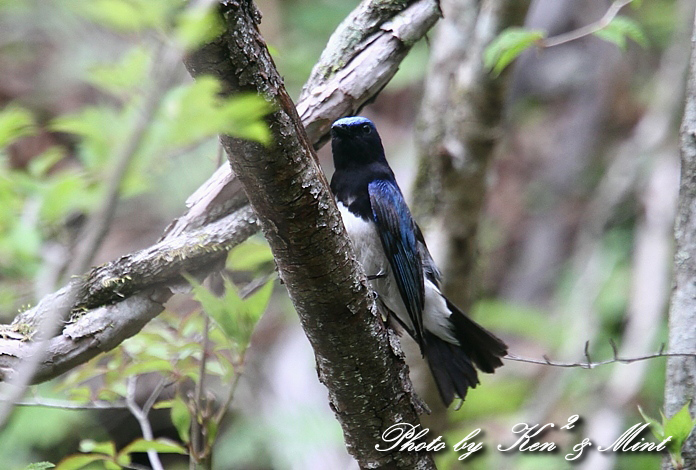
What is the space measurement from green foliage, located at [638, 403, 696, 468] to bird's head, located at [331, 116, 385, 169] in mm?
2073

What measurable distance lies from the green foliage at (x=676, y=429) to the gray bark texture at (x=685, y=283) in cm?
22

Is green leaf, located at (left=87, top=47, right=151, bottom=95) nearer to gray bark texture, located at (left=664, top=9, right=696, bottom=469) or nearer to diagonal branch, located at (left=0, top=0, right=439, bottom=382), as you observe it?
diagonal branch, located at (left=0, top=0, right=439, bottom=382)

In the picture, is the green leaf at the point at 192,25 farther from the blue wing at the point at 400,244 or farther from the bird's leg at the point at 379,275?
the bird's leg at the point at 379,275

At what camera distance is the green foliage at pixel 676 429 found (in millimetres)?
2248

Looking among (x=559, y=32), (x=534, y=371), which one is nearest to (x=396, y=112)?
(x=559, y=32)

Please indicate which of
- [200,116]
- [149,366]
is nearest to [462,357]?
[149,366]

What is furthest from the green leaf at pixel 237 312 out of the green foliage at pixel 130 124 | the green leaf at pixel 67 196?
the green leaf at pixel 67 196

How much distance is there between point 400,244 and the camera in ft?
12.2

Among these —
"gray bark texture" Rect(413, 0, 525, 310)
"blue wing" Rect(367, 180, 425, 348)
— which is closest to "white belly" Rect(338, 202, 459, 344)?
"blue wing" Rect(367, 180, 425, 348)

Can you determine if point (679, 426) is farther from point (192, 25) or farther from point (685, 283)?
point (192, 25)

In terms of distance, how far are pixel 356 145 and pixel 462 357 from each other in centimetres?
136

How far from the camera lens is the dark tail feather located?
11.5 feet

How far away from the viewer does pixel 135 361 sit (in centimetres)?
298

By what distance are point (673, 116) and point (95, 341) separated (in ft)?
22.5
